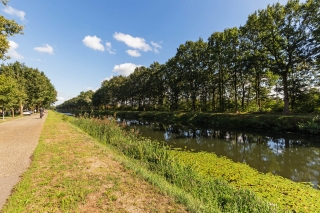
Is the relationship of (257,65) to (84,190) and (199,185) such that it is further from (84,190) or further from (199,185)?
(84,190)

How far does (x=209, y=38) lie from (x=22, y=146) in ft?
111

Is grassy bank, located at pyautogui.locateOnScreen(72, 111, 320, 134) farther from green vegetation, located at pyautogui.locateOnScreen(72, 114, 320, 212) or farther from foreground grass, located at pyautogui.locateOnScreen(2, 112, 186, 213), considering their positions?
foreground grass, located at pyautogui.locateOnScreen(2, 112, 186, 213)

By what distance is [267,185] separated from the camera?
5855 mm

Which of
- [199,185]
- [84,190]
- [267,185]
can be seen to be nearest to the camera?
[84,190]

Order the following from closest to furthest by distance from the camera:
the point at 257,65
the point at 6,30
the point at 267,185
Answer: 1. the point at 267,185
2. the point at 6,30
3. the point at 257,65

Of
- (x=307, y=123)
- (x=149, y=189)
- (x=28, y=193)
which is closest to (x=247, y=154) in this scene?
(x=149, y=189)

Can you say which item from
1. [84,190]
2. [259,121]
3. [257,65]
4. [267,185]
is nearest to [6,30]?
[84,190]

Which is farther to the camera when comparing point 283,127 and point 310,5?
point 310,5

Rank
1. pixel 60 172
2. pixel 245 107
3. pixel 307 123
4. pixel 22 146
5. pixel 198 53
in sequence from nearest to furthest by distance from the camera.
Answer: pixel 60 172, pixel 22 146, pixel 307 123, pixel 245 107, pixel 198 53

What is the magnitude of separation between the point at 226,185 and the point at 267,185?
1.79 m

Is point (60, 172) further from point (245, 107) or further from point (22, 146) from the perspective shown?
point (245, 107)

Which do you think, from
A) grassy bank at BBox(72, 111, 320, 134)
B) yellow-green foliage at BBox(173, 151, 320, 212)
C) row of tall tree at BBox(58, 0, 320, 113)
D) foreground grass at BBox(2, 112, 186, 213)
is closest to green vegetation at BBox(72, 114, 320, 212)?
yellow-green foliage at BBox(173, 151, 320, 212)

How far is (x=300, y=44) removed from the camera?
21.0 metres

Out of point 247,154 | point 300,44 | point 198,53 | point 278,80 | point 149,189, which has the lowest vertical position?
point 247,154
